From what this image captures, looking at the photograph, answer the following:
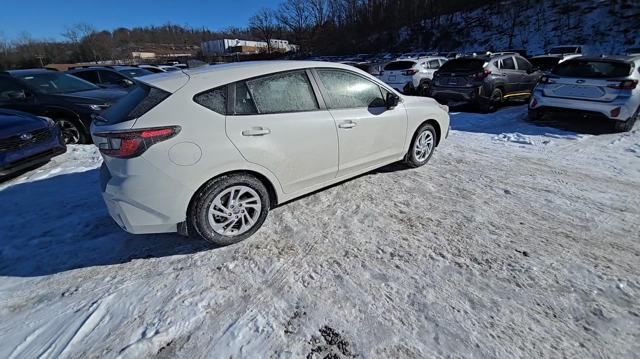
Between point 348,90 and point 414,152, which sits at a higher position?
point 348,90

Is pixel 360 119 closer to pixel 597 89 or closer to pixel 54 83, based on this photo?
pixel 597 89

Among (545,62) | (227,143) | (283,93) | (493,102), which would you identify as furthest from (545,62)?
(227,143)

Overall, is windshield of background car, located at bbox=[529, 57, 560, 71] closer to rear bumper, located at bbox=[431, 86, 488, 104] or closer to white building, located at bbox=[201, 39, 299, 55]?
rear bumper, located at bbox=[431, 86, 488, 104]

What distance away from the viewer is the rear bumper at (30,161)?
4609 mm

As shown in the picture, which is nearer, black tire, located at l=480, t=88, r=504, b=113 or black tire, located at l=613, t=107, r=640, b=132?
black tire, located at l=613, t=107, r=640, b=132

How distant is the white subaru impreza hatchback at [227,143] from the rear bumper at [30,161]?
2.93m

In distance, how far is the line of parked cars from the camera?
244 inches

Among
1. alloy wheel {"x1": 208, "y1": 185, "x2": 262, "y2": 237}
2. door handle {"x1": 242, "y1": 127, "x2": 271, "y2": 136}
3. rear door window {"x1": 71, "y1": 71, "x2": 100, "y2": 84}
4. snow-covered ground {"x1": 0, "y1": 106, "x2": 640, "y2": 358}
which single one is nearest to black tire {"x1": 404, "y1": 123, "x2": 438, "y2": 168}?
snow-covered ground {"x1": 0, "y1": 106, "x2": 640, "y2": 358}

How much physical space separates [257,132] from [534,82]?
1095 centimetres

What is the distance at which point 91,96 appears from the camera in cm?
688

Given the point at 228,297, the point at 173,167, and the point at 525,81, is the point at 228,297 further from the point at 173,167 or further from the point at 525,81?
the point at 525,81

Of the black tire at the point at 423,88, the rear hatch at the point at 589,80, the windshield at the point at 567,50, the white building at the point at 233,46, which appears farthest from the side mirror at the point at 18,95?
the white building at the point at 233,46

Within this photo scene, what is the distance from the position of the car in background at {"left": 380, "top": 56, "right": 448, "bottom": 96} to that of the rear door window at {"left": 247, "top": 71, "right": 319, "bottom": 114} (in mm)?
9852

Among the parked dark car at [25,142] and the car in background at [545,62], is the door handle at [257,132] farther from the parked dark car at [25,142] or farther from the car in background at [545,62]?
the car in background at [545,62]
